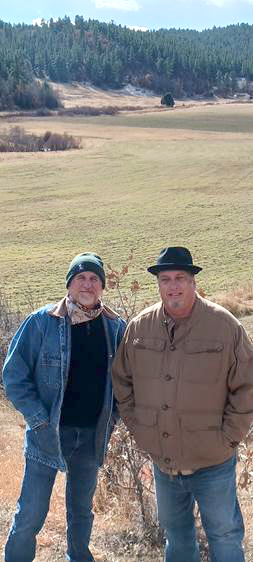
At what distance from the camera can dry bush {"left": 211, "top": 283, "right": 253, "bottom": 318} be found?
13.8 metres

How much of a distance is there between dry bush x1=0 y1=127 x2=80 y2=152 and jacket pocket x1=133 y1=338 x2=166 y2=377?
48.2 metres

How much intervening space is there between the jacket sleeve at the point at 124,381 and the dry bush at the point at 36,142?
4810 centimetres

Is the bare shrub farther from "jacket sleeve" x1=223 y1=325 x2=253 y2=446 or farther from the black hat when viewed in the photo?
"jacket sleeve" x1=223 y1=325 x2=253 y2=446

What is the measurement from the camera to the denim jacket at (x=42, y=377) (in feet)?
12.0

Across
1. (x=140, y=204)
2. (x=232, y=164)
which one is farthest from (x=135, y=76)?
(x=140, y=204)

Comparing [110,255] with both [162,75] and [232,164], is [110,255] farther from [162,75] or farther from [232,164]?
[162,75]

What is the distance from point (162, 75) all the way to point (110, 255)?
145 metres

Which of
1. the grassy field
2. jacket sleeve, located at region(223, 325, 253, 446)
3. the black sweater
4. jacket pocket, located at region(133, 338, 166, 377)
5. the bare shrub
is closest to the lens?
jacket sleeve, located at region(223, 325, 253, 446)

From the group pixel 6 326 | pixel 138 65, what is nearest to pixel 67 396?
pixel 6 326

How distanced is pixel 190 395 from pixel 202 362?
0.17m

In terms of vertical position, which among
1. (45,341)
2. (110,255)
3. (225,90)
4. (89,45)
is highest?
(89,45)

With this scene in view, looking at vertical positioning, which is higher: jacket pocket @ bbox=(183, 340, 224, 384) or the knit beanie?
the knit beanie

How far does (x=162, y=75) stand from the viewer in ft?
524

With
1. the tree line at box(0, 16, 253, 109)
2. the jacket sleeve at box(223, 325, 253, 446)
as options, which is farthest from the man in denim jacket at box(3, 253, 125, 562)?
the tree line at box(0, 16, 253, 109)
